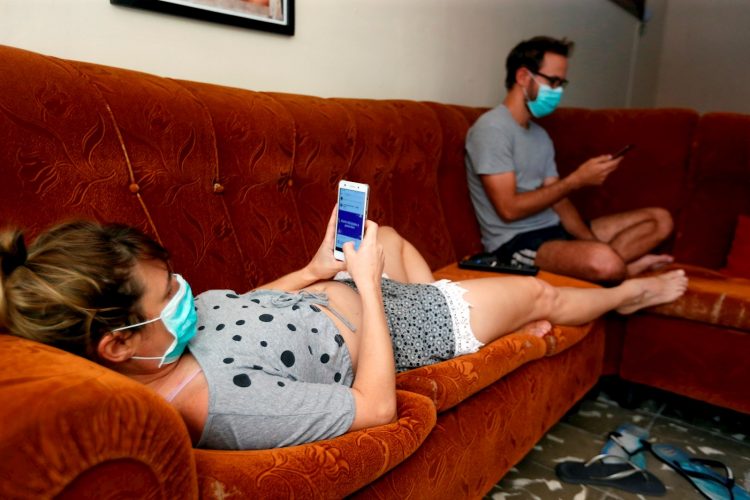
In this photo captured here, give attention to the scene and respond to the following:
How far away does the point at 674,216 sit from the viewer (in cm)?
218

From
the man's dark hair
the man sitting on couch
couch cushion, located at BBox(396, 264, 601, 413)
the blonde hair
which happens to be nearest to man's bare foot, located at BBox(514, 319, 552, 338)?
couch cushion, located at BBox(396, 264, 601, 413)

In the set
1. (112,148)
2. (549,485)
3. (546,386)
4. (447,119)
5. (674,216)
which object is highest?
(447,119)

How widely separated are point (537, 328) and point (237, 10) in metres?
1.23

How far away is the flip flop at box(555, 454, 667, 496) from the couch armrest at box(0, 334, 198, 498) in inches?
46.1

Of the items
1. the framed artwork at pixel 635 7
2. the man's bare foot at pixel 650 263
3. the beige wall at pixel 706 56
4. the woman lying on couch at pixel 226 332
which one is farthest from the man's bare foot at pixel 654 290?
the beige wall at pixel 706 56

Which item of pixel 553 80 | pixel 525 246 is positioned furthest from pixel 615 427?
pixel 553 80

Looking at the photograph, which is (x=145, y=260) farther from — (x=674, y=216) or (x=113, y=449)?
(x=674, y=216)

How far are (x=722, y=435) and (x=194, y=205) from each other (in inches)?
68.6

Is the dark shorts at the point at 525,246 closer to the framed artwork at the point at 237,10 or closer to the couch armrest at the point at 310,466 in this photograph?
the framed artwork at the point at 237,10

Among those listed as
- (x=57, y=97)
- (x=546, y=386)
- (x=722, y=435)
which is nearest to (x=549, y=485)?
(x=546, y=386)

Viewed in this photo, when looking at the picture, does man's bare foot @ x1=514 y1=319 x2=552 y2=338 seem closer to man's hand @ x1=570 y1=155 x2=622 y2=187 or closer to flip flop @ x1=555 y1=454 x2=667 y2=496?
flip flop @ x1=555 y1=454 x2=667 y2=496

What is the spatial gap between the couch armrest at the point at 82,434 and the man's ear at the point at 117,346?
10 centimetres

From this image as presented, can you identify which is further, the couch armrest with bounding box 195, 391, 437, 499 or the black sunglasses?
the black sunglasses

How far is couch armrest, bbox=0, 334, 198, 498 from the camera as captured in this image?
471mm
